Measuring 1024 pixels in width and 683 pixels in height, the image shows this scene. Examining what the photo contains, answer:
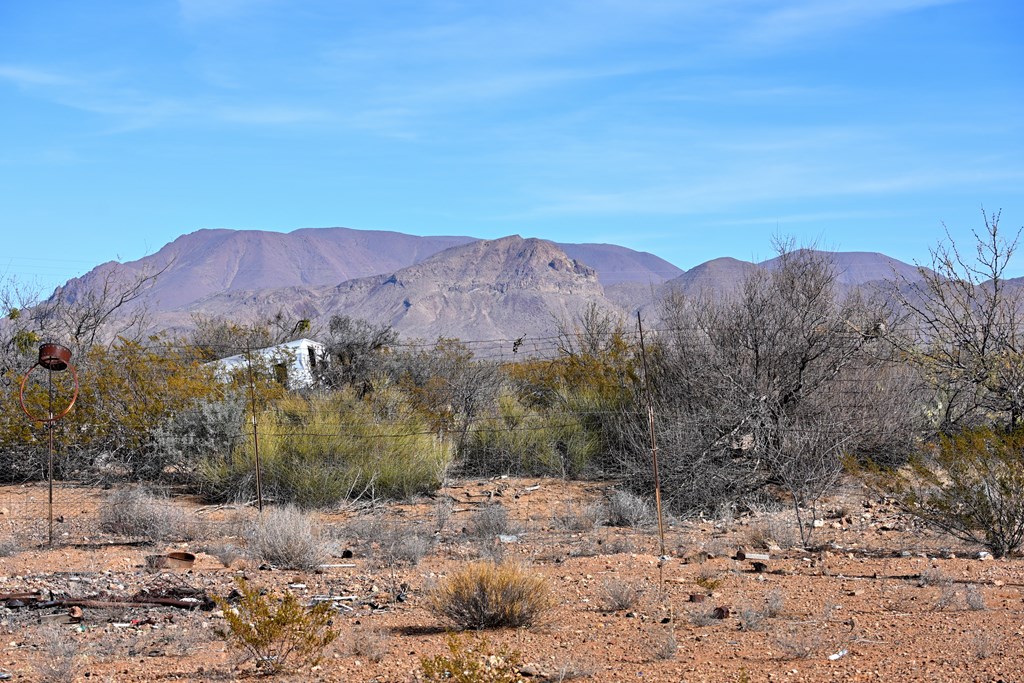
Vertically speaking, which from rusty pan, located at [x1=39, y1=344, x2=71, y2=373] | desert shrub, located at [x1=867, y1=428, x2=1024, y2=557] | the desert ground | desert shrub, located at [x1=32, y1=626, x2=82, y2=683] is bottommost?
the desert ground

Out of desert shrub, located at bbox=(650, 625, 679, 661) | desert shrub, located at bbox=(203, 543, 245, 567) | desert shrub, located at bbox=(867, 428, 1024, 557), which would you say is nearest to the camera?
desert shrub, located at bbox=(650, 625, 679, 661)

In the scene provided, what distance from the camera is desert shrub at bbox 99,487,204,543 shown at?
14000mm

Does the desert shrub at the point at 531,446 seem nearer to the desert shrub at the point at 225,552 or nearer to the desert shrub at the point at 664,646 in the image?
the desert shrub at the point at 225,552

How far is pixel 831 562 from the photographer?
1131 cm

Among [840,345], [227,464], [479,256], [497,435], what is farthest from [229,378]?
[479,256]

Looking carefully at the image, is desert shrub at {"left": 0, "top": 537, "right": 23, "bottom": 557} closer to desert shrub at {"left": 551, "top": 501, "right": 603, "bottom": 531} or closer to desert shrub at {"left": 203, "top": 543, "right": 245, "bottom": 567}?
desert shrub at {"left": 203, "top": 543, "right": 245, "bottom": 567}

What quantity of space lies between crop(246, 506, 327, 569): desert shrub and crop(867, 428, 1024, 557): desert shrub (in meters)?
6.73

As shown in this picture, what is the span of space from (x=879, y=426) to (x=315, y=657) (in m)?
12.1

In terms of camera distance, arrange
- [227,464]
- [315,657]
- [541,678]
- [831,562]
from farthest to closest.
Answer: [227,464], [831,562], [315,657], [541,678]

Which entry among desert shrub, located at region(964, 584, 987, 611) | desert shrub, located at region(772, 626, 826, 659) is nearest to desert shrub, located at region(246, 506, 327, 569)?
desert shrub, located at region(772, 626, 826, 659)

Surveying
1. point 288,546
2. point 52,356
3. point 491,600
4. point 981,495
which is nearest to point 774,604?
point 491,600

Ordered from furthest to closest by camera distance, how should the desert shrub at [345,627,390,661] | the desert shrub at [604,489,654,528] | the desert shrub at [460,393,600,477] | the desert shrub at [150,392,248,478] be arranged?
the desert shrub at [460,393,600,477] → the desert shrub at [150,392,248,478] → the desert shrub at [604,489,654,528] → the desert shrub at [345,627,390,661]

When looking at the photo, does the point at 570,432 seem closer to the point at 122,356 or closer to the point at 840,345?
the point at 840,345

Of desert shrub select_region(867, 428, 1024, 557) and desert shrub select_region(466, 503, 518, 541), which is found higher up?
desert shrub select_region(867, 428, 1024, 557)
